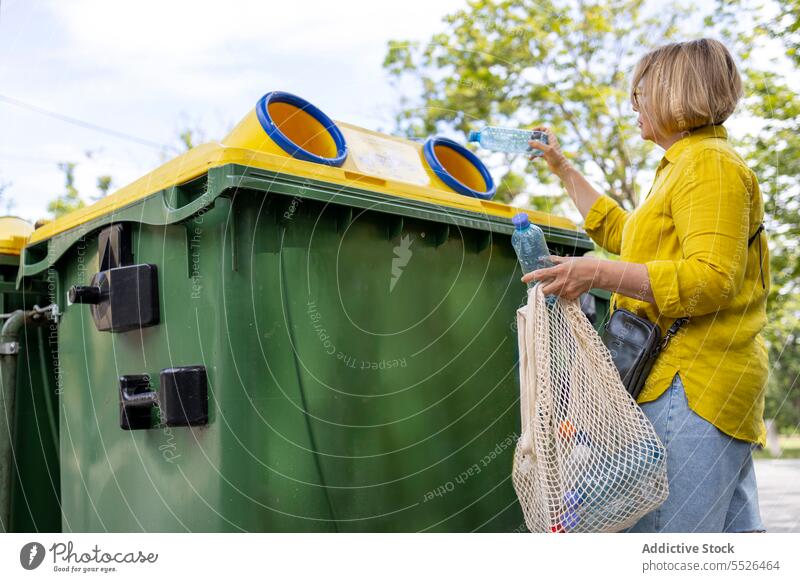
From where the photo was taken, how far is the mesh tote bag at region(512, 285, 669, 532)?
1.78m

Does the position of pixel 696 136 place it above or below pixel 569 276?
above

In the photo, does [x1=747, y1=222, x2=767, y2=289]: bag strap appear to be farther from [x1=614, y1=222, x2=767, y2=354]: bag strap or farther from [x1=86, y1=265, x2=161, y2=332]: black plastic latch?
[x1=86, y1=265, x2=161, y2=332]: black plastic latch

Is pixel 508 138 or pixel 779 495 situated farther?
pixel 779 495

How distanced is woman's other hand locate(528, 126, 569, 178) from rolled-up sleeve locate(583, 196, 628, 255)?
168 millimetres

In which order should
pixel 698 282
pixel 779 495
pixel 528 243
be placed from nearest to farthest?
pixel 698 282, pixel 528 243, pixel 779 495

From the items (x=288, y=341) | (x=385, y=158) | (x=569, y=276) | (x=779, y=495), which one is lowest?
(x=779, y=495)

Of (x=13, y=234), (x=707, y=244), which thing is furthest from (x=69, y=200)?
(x=707, y=244)

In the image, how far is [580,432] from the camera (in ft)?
5.93

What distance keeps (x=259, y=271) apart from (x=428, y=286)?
0.64m

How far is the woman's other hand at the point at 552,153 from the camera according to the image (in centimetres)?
246

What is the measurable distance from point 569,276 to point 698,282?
286mm

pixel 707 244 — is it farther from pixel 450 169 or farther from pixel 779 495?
pixel 779 495

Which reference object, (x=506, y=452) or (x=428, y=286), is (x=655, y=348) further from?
(x=506, y=452)

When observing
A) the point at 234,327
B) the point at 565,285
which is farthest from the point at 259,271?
the point at 565,285
